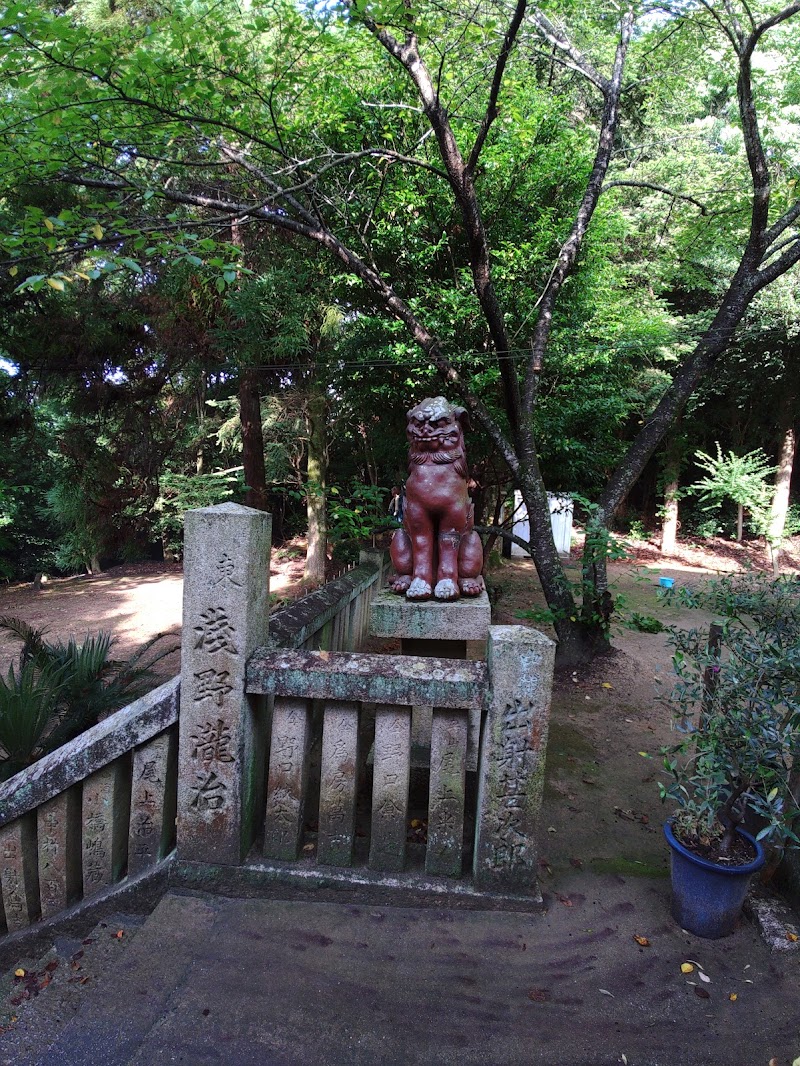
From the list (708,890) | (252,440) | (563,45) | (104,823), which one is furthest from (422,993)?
(252,440)

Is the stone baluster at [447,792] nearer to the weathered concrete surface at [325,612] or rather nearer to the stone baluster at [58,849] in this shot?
the weathered concrete surface at [325,612]

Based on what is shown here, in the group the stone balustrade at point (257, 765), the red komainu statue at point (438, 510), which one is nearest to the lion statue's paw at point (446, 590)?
the red komainu statue at point (438, 510)

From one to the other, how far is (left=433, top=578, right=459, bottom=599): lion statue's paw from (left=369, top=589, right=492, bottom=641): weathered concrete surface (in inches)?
2.2

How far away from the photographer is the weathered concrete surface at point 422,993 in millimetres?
1718

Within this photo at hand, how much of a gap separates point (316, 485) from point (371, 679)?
25.1 feet

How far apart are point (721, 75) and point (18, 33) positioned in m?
6.92

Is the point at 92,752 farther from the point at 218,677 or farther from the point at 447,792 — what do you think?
the point at 447,792

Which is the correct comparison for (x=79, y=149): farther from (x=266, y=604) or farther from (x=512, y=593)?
(x=512, y=593)

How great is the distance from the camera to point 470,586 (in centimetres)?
321

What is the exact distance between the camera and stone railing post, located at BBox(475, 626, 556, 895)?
83.5 inches

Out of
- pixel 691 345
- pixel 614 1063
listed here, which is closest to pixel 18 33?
pixel 614 1063

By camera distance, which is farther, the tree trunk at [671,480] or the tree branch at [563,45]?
the tree trunk at [671,480]

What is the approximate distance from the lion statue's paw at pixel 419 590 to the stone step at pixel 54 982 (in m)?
1.86

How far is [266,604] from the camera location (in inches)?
96.2
